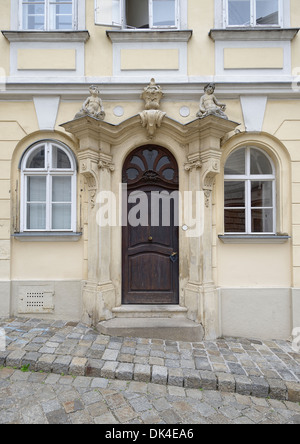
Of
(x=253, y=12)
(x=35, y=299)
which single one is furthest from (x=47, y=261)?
(x=253, y=12)

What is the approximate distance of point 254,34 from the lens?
418cm

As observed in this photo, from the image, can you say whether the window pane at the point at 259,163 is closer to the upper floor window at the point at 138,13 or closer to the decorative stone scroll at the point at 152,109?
the decorative stone scroll at the point at 152,109

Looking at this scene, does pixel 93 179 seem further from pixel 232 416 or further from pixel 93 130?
pixel 232 416

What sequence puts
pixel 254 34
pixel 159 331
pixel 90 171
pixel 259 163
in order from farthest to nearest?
pixel 259 163
pixel 254 34
pixel 90 171
pixel 159 331

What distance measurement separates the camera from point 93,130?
3975mm

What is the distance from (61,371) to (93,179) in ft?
8.88

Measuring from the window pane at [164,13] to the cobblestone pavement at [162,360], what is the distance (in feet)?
17.5

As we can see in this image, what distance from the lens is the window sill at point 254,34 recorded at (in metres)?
4.14

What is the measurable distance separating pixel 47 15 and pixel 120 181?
322cm

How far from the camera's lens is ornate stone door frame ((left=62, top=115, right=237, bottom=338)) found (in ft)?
12.9

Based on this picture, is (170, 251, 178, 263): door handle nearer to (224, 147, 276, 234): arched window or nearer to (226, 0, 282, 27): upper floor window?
(224, 147, 276, 234): arched window

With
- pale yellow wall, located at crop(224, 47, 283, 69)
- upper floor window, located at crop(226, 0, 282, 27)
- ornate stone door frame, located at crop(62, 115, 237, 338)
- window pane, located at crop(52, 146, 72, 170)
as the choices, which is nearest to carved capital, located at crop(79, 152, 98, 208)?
ornate stone door frame, located at crop(62, 115, 237, 338)

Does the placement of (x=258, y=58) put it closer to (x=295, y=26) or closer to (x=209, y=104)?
(x=295, y=26)

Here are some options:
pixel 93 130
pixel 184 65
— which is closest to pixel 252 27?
pixel 184 65
